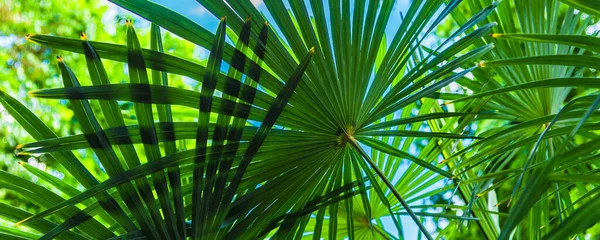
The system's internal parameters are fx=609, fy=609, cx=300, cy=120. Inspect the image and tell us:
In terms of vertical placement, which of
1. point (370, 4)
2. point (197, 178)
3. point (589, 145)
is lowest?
point (589, 145)

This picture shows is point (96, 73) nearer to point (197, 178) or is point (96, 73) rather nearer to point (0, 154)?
point (197, 178)

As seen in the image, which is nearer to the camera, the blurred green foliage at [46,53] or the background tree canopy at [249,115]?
the background tree canopy at [249,115]

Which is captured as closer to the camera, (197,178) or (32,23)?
(197,178)

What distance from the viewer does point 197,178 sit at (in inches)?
38.0

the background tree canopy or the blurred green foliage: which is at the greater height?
the blurred green foliage

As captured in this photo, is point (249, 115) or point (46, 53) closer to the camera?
point (249, 115)

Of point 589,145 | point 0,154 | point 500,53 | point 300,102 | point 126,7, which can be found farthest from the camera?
point 0,154

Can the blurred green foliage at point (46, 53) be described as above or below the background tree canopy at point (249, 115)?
above

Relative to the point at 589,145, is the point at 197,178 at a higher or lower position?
higher

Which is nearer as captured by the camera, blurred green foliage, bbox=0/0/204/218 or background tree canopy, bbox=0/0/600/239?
background tree canopy, bbox=0/0/600/239

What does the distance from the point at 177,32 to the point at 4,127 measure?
14.1ft

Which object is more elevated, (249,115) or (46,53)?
(46,53)

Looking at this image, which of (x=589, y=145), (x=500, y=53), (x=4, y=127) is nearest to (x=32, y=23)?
(x=4, y=127)

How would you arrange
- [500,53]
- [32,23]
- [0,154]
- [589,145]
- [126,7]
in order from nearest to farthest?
[589,145] < [126,7] < [500,53] < [0,154] < [32,23]
